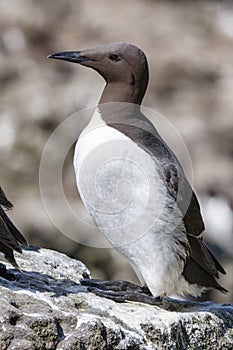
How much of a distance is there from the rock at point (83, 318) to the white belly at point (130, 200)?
Result: 0.93 feet

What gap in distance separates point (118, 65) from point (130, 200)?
0.84 metres

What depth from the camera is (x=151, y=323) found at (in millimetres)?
5527

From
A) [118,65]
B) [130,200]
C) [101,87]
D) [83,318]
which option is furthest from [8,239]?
[101,87]

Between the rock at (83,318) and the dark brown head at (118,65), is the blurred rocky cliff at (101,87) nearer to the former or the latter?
the dark brown head at (118,65)

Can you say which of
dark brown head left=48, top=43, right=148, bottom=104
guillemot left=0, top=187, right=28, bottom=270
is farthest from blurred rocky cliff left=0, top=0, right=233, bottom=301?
guillemot left=0, top=187, right=28, bottom=270

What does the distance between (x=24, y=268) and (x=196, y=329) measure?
109 centimetres

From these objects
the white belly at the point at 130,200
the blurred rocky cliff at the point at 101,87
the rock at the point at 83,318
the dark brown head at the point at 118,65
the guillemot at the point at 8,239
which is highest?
the dark brown head at the point at 118,65

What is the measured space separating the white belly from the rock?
0.93 feet

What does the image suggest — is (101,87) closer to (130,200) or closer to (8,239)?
(130,200)

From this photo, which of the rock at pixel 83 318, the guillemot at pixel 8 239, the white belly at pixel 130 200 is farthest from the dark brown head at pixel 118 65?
the rock at pixel 83 318

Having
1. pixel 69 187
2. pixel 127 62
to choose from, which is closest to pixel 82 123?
pixel 69 187

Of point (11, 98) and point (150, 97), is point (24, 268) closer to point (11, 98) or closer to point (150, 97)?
point (11, 98)

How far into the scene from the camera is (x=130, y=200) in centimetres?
577

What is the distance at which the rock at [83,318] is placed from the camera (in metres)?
4.98
